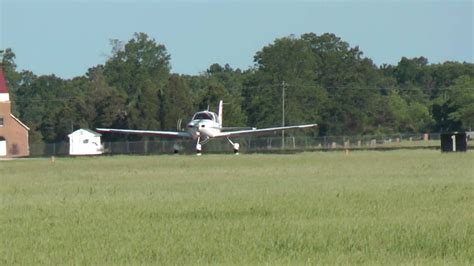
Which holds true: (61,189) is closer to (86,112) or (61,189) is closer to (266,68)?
(86,112)

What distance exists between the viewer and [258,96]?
120 m

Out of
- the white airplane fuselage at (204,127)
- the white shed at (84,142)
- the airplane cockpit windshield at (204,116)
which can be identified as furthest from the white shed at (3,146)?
the airplane cockpit windshield at (204,116)

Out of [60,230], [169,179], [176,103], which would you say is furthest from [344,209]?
[176,103]

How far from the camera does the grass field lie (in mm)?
13680

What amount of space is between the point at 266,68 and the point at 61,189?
98950 millimetres

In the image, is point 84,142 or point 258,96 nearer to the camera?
point 84,142

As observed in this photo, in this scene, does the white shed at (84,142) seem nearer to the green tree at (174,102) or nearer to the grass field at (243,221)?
the green tree at (174,102)

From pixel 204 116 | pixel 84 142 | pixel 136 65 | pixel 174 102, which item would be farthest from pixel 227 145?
pixel 136 65

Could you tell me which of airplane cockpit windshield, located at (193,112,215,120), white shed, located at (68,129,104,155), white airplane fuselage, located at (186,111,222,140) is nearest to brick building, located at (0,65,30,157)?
white shed, located at (68,129,104,155)

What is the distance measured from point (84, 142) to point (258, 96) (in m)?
30.7

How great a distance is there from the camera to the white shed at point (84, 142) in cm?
9206

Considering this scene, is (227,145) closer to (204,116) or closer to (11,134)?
(11,134)

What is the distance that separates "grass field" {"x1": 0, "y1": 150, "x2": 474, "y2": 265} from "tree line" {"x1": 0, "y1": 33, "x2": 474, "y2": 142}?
7652 cm

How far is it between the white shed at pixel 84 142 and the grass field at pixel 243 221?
204 feet
